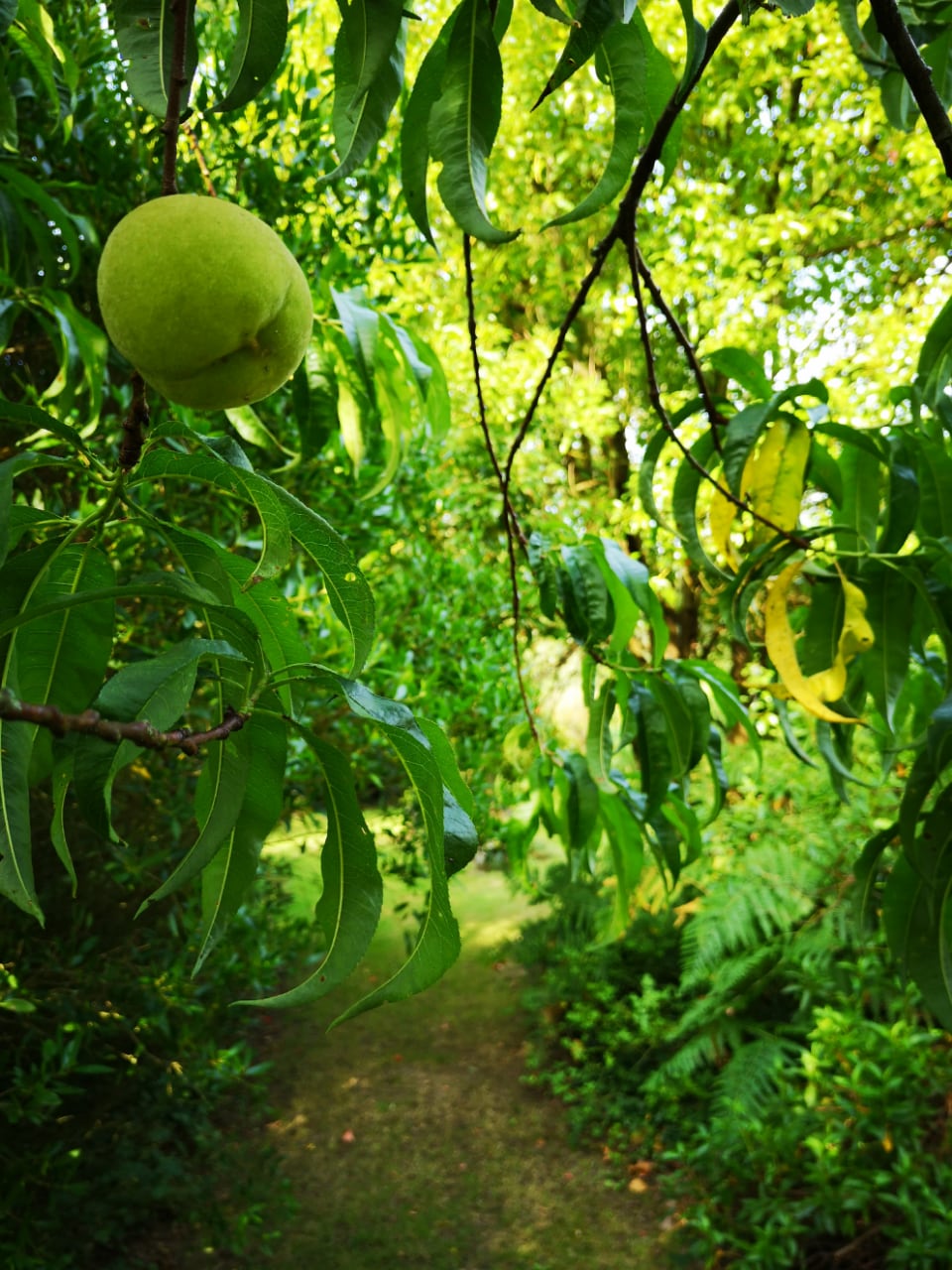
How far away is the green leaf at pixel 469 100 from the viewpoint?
0.51 metres

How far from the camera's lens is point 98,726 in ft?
1.35

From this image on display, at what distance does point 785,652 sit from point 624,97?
58 centimetres

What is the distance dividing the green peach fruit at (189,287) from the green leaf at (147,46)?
0.26 feet

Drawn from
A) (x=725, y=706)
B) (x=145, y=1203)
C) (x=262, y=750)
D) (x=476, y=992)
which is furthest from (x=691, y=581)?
(x=262, y=750)

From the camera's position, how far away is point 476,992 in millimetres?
4949

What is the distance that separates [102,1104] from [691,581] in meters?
4.10

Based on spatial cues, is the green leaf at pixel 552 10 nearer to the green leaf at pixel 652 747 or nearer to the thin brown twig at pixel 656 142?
the thin brown twig at pixel 656 142

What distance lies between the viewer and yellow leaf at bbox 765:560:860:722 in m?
0.95

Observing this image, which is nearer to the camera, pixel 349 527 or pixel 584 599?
pixel 584 599

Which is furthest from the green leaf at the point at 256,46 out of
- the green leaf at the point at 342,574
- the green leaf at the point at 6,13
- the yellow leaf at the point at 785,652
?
the yellow leaf at the point at 785,652

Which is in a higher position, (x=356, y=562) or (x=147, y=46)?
(x=147, y=46)

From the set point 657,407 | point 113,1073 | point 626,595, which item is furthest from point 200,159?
point 113,1073

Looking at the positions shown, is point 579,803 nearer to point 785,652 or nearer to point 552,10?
point 785,652

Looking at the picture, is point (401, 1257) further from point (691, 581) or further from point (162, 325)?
point (691, 581)
